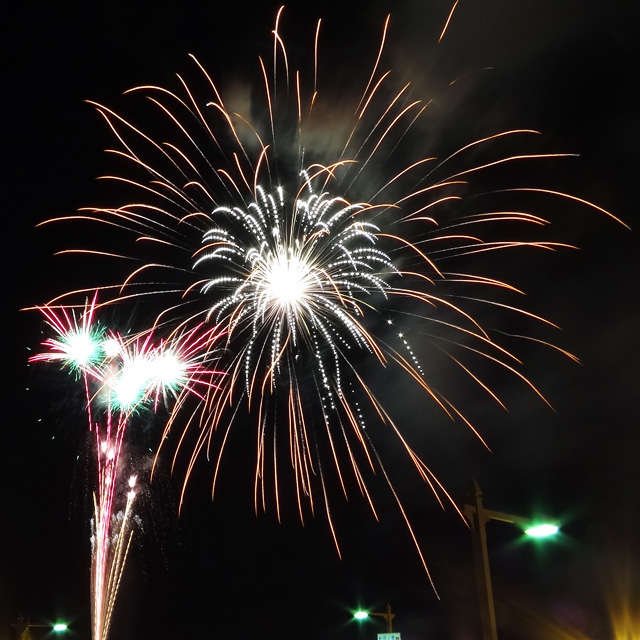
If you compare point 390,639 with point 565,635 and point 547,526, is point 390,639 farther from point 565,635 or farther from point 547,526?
point 547,526

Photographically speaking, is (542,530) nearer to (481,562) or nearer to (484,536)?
(484,536)

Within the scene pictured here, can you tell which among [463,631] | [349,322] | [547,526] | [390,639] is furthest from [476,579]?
[463,631]

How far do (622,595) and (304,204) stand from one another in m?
10.8

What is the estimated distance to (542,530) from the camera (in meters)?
10.4

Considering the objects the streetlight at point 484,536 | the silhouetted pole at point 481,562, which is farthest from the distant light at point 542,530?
the silhouetted pole at point 481,562

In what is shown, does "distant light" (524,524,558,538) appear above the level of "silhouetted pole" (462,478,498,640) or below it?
above

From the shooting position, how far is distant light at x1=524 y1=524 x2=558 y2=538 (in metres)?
10.3

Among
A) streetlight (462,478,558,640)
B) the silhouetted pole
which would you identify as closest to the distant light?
streetlight (462,478,558,640)

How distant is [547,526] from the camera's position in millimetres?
10297

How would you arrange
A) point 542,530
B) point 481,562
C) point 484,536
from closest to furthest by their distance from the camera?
point 481,562
point 484,536
point 542,530

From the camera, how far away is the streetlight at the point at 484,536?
7957 millimetres

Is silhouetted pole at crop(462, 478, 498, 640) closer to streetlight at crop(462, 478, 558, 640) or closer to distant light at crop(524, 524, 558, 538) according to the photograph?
streetlight at crop(462, 478, 558, 640)

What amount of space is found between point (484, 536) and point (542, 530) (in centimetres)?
192

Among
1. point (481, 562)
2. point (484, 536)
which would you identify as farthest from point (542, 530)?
point (481, 562)
